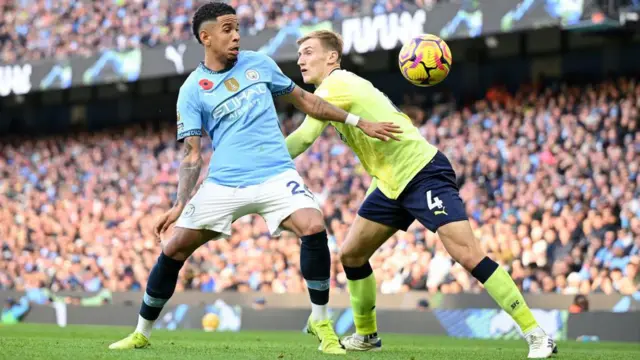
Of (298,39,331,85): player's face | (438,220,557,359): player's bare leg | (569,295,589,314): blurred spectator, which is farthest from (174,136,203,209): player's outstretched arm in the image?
(569,295,589,314): blurred spectator

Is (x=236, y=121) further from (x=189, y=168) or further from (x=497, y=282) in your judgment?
(x=497, y=282)

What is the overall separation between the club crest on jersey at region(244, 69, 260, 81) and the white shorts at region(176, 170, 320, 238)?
2.50 ft

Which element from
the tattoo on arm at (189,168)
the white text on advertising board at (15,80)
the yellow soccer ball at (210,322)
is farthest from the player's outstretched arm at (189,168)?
the white text on advertising board at (15,80)

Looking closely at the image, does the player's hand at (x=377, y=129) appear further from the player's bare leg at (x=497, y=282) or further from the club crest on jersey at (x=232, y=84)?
the club crest on jersey at (x=232, y=84)

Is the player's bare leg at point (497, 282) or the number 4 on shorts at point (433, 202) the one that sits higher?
the number 4 on shorts at point (433, 202)

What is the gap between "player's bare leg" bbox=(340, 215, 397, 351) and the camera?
8500mm

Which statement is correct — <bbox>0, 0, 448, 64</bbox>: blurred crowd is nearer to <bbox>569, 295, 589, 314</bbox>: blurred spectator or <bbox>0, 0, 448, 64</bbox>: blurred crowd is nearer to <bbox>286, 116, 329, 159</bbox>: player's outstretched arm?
<bbox>569, 295, 589, 314</bbox>: blurred spectator

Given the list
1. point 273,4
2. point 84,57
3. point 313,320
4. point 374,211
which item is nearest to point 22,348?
point 313,320

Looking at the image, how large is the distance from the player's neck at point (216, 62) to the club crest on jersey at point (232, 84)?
0.40 feet

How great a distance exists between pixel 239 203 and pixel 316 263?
706mm

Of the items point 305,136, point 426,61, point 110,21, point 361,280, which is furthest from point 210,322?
point 110,21

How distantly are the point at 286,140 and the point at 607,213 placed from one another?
8557 mm

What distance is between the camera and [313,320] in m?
7.77

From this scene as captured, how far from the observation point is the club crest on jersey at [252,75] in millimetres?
7768
